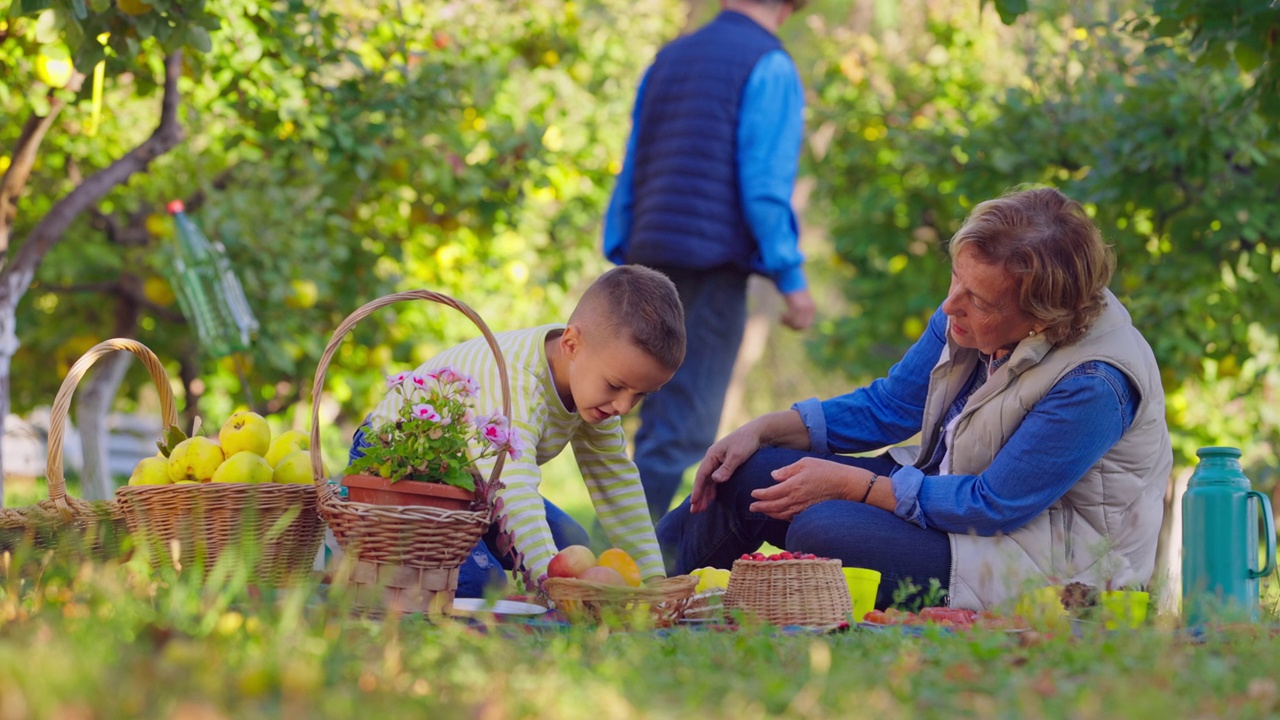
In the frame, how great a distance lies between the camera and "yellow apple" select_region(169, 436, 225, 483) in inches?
107

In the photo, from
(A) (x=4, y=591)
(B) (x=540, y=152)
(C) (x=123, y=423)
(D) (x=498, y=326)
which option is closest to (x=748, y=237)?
(B) (x=540, y=152)

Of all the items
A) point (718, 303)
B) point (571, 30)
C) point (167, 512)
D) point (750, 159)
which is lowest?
point (167, 512)

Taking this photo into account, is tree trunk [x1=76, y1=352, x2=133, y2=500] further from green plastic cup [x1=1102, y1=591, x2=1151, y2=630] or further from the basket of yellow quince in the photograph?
green plastic cup [x1=1102, y1=591, x2=1151, y2=630]

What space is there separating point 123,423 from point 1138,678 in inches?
326

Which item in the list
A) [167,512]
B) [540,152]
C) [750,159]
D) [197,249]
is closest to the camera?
[167,512]

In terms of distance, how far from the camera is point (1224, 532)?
2855 mm

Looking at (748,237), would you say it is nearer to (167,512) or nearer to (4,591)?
(167,512)

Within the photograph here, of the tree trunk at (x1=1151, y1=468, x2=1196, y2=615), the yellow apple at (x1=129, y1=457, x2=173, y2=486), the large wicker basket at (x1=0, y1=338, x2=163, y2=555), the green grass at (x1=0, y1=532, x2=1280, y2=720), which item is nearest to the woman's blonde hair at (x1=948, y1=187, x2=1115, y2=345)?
the green grass at (x1=0, y1=532, x2=1280, y2=720)

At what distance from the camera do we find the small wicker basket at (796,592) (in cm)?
258

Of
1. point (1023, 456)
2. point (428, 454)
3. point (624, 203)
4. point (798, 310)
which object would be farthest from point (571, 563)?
point (624, 203)

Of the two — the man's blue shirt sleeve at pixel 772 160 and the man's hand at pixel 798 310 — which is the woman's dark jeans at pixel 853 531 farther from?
the man's blue shirt sleeve at pixel 772 160

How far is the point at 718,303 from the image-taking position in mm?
4578

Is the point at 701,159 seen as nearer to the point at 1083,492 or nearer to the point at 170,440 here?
the point at 1083,492

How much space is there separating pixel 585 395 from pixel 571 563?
546 millimetres
